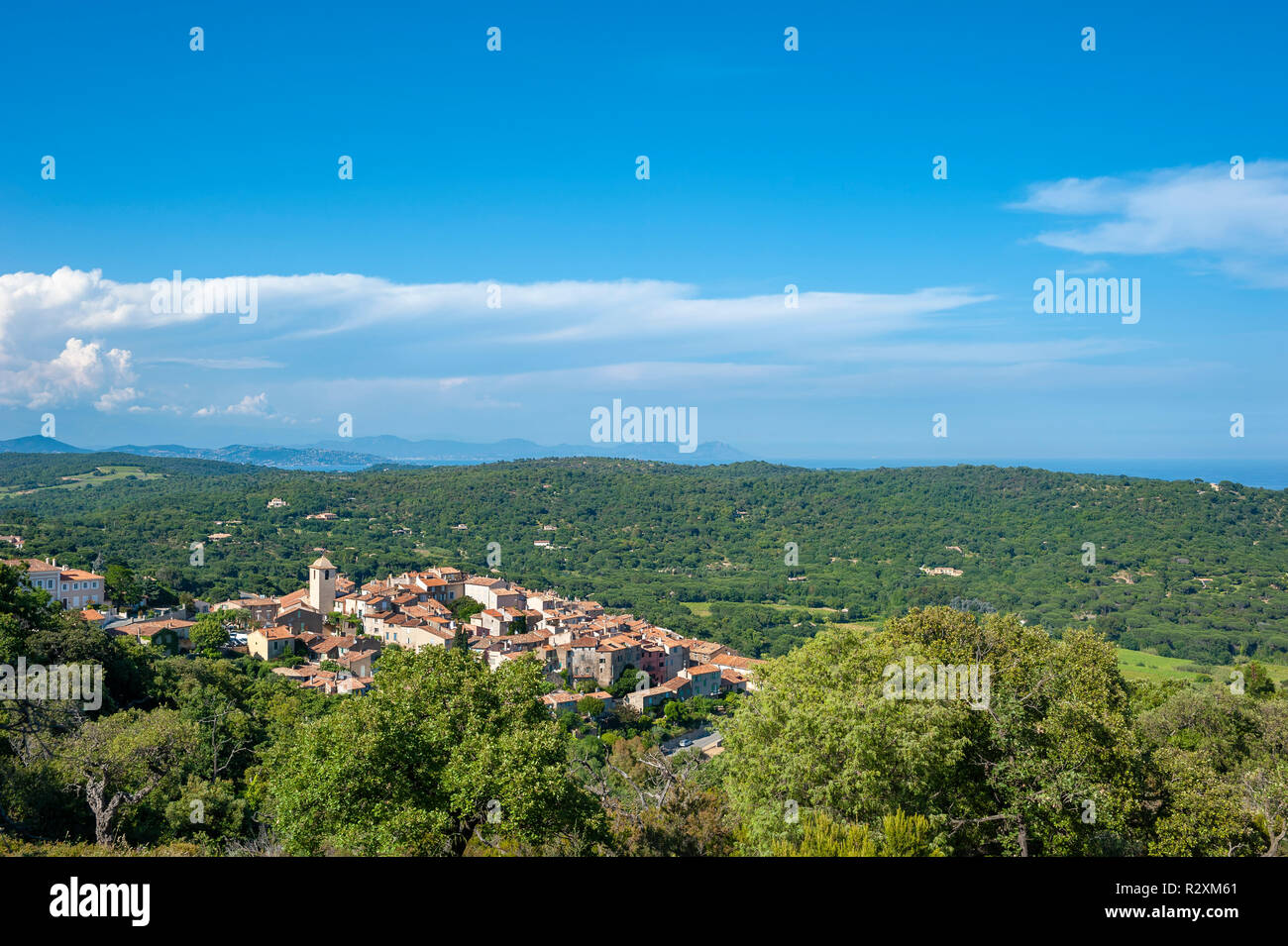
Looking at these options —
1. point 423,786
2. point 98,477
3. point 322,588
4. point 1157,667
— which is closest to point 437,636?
point 322,588

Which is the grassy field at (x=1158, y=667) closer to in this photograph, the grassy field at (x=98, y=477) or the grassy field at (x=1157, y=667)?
the grassy field at (x=1157, y=667)

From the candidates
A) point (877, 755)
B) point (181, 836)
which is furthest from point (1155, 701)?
point (181, 836)

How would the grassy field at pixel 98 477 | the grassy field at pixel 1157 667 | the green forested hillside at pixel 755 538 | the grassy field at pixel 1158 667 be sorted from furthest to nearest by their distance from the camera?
the grassy field at pixel 98 477 → the green forested hillside at pixel 755 538 → the grassy field at pixel 1158 667 → the grassy field at pixel 1157 667

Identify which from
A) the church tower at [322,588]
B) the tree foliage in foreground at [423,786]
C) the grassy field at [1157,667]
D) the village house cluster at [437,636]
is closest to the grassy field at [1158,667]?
the grassy field at [1157,667]

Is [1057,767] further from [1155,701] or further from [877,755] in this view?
[1155,701]
